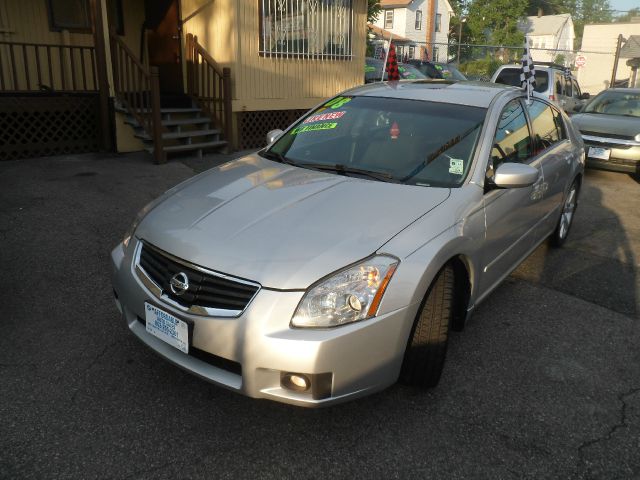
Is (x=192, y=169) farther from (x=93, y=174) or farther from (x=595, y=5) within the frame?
(x=595, y=5)

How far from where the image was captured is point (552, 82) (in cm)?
1192

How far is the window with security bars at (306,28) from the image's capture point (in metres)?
10.0

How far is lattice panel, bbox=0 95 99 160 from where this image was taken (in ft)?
27.9

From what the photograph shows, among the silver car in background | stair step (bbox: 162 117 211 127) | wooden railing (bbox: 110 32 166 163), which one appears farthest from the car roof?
stair step (bbox: 162 117 211 127)

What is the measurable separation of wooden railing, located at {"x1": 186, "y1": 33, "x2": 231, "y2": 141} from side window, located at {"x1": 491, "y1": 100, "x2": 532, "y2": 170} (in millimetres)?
6345

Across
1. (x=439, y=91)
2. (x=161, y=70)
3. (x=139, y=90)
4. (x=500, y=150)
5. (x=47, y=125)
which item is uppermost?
(x=161, y=70)

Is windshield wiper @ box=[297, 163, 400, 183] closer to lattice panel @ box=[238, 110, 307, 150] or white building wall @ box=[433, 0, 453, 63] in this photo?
lattice panel @ box=[238, 110, 307, 150]

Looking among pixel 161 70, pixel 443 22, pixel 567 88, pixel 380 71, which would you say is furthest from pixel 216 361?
pixel 443 22

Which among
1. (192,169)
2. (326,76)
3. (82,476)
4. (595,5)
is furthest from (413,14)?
(595,5)

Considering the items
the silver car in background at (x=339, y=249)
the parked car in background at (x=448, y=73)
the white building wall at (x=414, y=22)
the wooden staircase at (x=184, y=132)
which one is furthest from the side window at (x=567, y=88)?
the white building wall at (x=414, y=22)

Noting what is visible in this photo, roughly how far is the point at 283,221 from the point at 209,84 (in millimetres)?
7836

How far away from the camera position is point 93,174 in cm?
781

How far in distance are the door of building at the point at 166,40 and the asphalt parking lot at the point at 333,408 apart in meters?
6.92

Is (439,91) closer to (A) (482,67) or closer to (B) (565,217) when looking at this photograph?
(B) (565,217)
